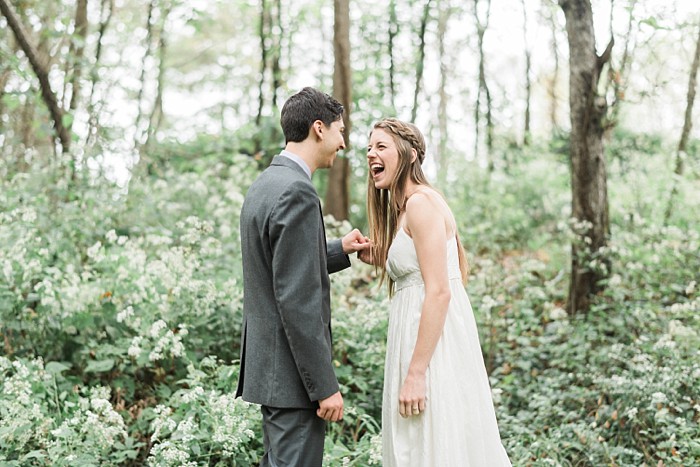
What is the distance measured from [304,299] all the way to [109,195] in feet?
15.6

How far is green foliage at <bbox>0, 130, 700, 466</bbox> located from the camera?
394cm

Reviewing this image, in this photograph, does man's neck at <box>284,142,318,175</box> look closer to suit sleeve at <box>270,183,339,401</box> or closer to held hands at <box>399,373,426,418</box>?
suit sleeve at <box>270,183,339,401</box>

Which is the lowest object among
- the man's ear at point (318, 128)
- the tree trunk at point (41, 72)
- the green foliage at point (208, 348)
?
the green foliage at point (208, 348)

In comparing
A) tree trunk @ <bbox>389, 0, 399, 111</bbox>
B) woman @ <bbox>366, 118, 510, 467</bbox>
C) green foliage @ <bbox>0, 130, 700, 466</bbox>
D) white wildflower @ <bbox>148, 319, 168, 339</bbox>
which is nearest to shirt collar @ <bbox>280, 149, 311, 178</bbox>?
woman @ <bbox>366, 118, 510, 467</bbox>

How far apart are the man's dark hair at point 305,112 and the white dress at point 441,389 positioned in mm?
651

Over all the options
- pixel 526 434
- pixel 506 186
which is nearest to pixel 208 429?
pixel 526 434

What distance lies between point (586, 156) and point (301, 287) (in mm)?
4790

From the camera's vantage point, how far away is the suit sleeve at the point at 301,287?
106 inches

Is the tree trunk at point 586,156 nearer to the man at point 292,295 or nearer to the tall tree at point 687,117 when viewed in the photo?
the tall tree at point 687,117

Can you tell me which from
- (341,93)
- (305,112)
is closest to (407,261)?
(305,112)

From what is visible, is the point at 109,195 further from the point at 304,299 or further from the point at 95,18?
the point at 95,18

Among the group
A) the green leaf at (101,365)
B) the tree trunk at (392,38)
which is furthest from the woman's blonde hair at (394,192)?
the tree trunk at (392,38)

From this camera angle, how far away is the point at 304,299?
8.82 feet

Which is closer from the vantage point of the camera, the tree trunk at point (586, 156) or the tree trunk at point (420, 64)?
the tree trunk at point (586, 156)
